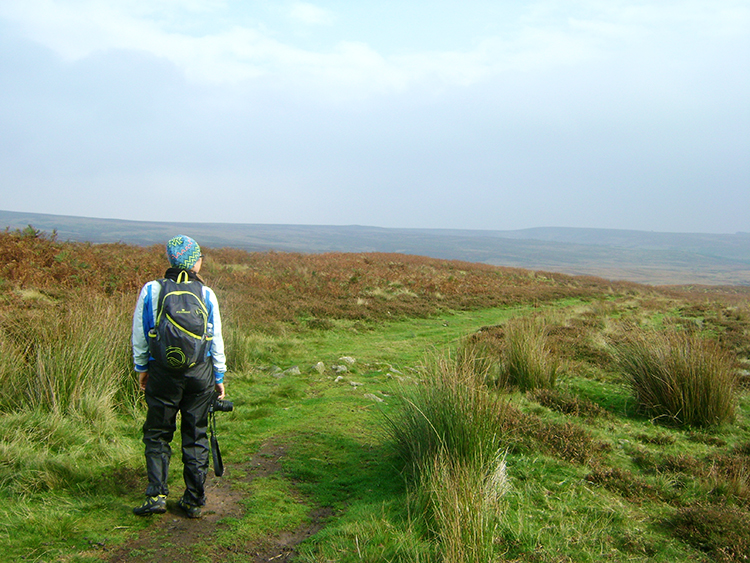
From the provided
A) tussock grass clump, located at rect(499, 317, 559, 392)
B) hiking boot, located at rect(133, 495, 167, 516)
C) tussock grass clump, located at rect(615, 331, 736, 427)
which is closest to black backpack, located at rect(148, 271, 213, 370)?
hiking boot, located at rect(133, 495, 167, 516)

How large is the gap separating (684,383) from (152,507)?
617 cm

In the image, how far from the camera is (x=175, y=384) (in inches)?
136

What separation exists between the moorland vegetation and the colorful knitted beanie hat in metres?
1.92

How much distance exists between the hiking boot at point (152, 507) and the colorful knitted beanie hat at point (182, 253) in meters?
1.76

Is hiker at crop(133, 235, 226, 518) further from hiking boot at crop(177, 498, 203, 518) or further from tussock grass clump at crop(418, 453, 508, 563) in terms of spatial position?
tussock grass clump at crop(418, 453, 508, 563)

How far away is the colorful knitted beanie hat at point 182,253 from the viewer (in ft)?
11.7

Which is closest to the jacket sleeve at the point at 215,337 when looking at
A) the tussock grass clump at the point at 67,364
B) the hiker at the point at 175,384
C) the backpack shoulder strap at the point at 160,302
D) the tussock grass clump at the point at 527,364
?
the hiker at the point at 175,384

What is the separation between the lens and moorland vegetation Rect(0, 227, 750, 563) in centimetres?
308

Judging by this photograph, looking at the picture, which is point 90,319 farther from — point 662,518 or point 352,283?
point 352,283

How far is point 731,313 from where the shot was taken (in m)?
16.1

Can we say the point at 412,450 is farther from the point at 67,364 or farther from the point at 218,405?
the point at 67,364

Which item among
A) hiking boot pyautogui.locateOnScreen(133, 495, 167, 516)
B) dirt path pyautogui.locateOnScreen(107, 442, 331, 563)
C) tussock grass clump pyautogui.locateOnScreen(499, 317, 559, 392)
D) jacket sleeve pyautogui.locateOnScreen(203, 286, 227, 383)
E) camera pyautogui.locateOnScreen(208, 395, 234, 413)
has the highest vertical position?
jacket sleeve pyautogui.locateOnScreen(203, 286, 227, 383)

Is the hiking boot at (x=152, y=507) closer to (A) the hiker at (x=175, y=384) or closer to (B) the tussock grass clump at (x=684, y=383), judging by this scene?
(A) the hiker at (x=175, y=384)

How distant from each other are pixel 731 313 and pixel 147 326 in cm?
1909
